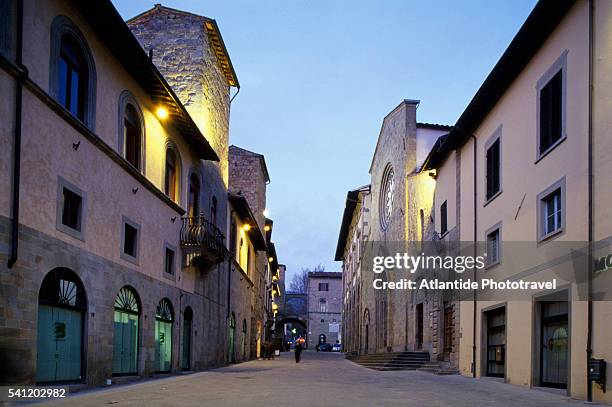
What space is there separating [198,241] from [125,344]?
6376 millimetres

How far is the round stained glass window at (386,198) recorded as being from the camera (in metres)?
42.5

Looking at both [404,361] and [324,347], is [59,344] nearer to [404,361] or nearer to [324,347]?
A: [404,361]

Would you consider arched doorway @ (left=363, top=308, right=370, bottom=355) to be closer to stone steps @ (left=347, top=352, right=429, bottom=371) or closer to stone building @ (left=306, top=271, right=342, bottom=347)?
stone steps @ (left=347, top=352, right=429, bottom=371)

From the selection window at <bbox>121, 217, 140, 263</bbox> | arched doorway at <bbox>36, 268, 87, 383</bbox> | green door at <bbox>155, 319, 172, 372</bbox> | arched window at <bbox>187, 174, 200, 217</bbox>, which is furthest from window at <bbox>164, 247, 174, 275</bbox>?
arched doorway at <bbox>36, 268, 87, 383</bbox>

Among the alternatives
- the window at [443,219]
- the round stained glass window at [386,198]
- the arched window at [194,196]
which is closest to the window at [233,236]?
the arched window at [194,196]

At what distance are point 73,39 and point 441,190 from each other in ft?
58.5

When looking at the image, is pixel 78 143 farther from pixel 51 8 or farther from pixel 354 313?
pixel 354 313

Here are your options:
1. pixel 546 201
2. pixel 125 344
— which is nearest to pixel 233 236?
pixel 125 344

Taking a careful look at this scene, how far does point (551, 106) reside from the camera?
625 inches

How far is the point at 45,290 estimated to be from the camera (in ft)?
42.1

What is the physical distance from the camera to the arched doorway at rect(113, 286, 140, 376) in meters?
17.0

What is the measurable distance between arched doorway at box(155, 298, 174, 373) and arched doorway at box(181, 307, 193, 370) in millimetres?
1981

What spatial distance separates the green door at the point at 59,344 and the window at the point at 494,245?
12045 millimetres

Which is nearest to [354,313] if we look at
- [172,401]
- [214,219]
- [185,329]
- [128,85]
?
[214,219]
